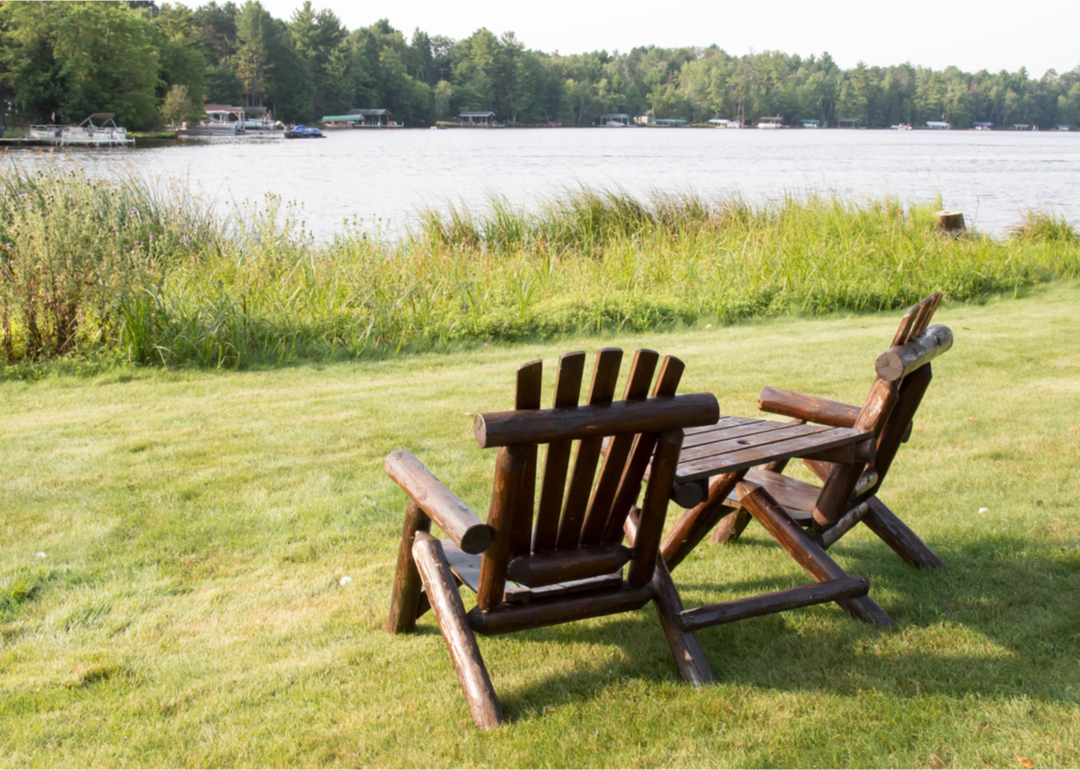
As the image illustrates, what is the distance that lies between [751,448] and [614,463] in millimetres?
719

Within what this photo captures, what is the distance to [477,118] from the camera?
13138 cm

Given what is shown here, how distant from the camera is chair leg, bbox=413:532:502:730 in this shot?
8.02ft

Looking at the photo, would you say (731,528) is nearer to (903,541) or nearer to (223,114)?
(903,541)

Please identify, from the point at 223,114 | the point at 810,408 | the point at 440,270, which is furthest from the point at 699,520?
the point at 223,114

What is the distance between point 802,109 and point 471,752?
6223 inches

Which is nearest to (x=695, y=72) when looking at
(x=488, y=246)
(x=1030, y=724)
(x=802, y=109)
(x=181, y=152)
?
(x=802, y=109)

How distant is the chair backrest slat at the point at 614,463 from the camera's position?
2289mm

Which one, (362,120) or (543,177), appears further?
(362,120)

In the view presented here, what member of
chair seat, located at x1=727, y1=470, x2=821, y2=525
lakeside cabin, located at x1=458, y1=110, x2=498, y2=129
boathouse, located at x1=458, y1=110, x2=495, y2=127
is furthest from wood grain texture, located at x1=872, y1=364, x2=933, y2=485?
boathouse, located at x1=458, y1=110, x2=495, y2=127

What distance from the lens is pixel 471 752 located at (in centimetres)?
234

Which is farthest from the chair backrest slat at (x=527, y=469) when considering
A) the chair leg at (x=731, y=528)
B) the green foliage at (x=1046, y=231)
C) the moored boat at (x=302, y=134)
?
the moored boat at (x=302, y=134)

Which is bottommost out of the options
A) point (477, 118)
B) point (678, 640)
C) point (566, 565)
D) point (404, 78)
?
point (678, 640)

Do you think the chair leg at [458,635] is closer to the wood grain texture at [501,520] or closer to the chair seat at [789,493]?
the wood grain texture at [501,520]

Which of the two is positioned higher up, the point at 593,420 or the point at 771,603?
the point at 593,420
